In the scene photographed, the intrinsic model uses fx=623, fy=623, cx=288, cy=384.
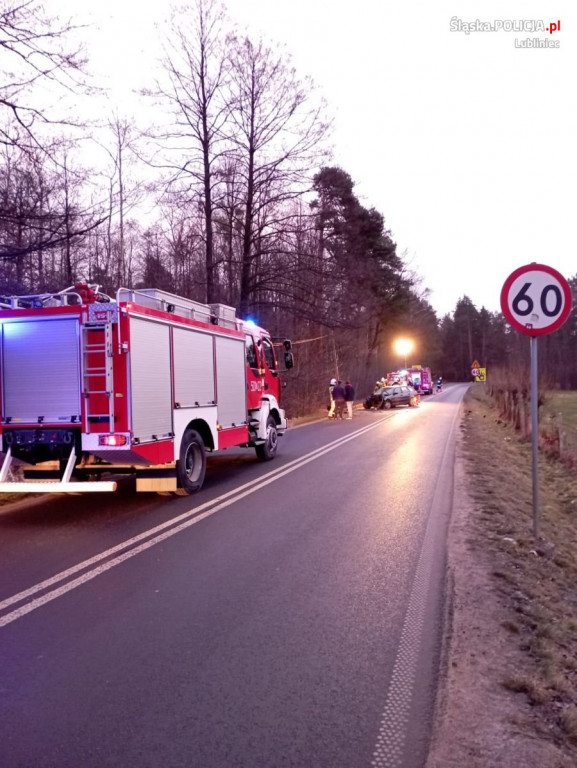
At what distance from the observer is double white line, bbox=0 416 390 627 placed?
190 inches

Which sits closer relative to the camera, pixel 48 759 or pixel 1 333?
pixel 48 759

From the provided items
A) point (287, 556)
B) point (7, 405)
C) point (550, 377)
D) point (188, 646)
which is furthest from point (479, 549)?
point (550, 377)

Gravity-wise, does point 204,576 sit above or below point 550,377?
below

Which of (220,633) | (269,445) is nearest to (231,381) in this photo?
(269,445)

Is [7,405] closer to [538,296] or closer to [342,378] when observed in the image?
[538,296]

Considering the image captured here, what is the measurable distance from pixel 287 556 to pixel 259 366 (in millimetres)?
7292

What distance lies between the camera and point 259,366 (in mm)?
13094

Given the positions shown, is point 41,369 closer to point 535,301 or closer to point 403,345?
point 535,301

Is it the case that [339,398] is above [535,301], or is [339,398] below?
below

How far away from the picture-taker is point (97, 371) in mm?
7547

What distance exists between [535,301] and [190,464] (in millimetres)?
5512

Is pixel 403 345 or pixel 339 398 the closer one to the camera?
pixel 339 398

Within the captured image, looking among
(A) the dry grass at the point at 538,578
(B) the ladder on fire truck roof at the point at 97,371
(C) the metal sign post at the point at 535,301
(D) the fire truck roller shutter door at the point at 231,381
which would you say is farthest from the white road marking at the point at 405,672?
(D) the fire truck roller shutter door at the point at 231,381

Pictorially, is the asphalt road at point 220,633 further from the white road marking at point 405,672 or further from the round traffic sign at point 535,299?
the round traffic sign at point 535,299
